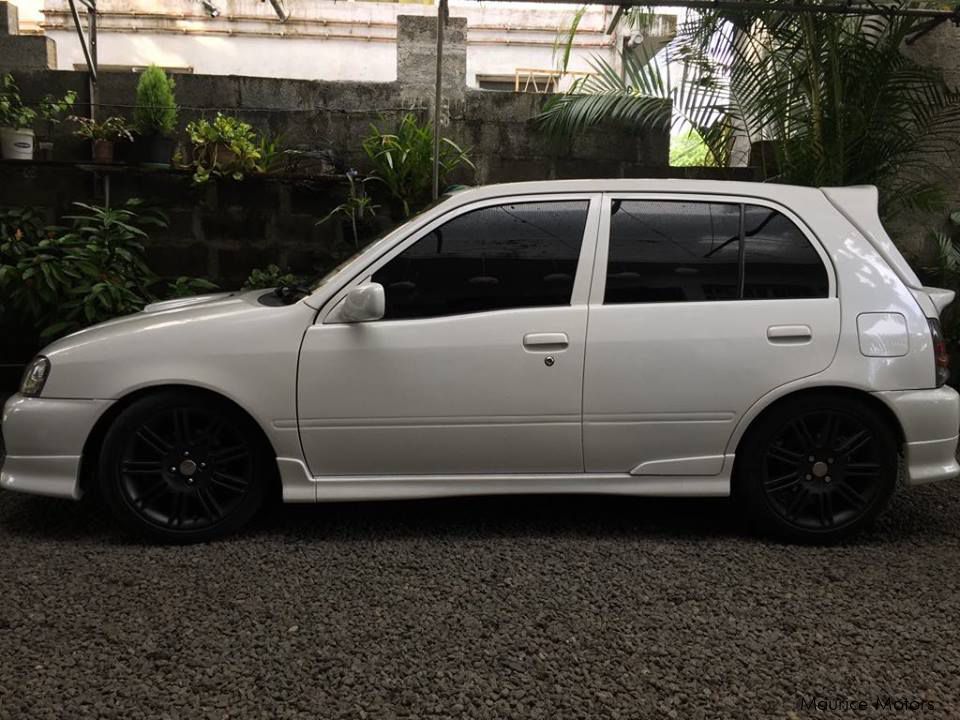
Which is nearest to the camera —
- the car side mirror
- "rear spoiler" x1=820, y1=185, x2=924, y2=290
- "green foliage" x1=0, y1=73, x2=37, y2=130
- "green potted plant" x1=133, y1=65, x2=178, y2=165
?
the car side mirror

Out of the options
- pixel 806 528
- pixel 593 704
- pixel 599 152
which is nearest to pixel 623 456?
pixel 806 528

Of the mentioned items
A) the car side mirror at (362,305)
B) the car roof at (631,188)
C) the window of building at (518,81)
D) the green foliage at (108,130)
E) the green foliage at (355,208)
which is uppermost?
the window of building at (518,81)

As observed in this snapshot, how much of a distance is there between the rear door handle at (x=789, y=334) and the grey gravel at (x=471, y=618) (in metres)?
0.89

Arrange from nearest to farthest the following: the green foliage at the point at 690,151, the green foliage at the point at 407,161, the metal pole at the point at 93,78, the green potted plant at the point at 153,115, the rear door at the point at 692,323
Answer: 1. the rear door at the point at 692,323
2. the green potted plant at the point at 153,115
3. the green foliage at the point at 407,161
4. the metal pole at the point at 93,78
5. the green foliage at the point at 690,151

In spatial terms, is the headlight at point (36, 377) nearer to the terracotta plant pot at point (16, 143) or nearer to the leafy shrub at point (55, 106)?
the terracotta plant pot at point (16, 143)

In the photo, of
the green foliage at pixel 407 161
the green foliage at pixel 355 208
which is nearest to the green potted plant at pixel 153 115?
the green foliage at pixel 355 208

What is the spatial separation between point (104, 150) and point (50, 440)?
314 cm

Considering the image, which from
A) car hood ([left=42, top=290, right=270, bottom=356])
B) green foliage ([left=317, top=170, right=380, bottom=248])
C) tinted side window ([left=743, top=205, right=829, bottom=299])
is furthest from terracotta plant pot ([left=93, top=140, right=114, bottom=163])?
tinted side window ([left=743, top=205, right=829, bottom=299])

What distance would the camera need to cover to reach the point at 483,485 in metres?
3.46

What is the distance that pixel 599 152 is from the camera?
636cm

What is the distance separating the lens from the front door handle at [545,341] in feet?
11.0

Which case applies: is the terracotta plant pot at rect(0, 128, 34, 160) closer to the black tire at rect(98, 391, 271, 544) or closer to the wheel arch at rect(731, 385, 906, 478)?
the black tire at rect(98, 391, 271, 544)

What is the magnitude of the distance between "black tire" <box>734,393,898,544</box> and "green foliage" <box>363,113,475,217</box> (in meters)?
3.22

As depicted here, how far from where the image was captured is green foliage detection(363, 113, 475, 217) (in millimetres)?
5836
